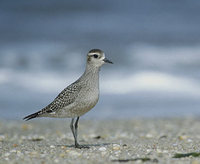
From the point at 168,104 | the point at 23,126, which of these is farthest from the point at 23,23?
the point at 23,126

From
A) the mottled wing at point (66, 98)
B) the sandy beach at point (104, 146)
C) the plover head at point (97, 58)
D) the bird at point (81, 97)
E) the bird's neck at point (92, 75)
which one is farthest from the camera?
the plover head at point (97, 58)

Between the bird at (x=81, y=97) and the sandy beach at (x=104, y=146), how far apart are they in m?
0.65

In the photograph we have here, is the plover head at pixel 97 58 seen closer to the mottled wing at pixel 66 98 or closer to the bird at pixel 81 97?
the bird at pixel 81 97

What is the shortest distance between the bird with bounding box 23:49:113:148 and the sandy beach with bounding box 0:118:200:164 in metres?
0.65

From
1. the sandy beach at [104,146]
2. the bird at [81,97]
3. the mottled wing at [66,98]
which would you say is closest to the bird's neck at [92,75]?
the bird at [81,97]

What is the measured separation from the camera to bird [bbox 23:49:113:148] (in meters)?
7.91

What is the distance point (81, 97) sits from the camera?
7934 millimetres

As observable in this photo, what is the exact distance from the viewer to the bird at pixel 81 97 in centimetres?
791

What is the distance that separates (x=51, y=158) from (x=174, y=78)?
16.4 meters

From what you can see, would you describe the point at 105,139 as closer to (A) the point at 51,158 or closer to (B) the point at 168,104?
(A) the point at 51,158

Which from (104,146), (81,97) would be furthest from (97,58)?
(104,146)

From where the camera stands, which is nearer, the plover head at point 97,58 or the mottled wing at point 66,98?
the mottled wing at point 66,98

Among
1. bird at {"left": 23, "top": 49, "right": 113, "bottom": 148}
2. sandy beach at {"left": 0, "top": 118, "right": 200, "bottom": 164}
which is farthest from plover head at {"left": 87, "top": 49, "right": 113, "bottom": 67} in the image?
sandy beach at {"left": 0, "top": 118, "right": 200, "bottom": 164}

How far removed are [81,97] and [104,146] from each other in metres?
1.07
